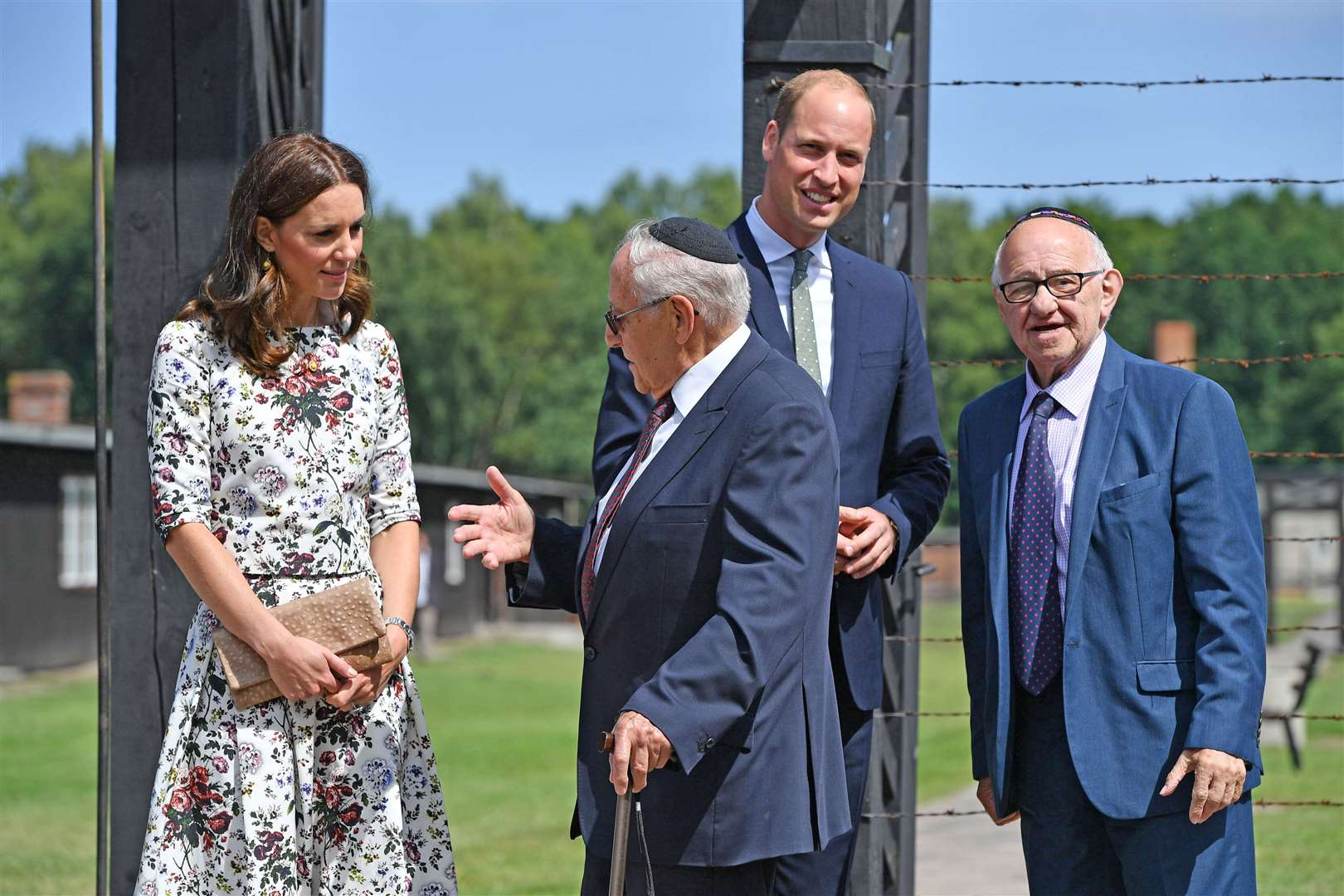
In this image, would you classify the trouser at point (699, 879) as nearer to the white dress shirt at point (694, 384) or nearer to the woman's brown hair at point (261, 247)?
the white dress shirt at point (694, 384)

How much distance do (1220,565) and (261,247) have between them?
201 cm

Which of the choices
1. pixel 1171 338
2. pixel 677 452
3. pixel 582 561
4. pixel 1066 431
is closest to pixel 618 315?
pixel 677 452

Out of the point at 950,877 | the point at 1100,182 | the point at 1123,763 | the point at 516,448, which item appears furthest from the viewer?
the point at 516,448

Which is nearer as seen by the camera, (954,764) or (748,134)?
(748,134)

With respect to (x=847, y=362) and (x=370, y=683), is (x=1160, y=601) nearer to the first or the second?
(x=847, y=362)

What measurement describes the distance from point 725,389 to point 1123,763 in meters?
1.07

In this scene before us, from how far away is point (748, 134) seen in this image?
13.6 ft

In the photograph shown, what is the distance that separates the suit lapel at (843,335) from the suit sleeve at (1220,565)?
718 millimetres

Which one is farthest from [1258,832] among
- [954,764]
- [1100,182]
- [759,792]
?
[759,792]

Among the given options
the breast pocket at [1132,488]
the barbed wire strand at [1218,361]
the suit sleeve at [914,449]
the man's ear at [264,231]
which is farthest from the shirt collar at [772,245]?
the man's ear at [264,231]

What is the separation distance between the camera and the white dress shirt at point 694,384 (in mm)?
2941

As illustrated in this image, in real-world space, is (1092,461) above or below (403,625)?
above

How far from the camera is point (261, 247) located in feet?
10.7

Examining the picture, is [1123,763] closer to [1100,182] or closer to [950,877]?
[1100,182]
